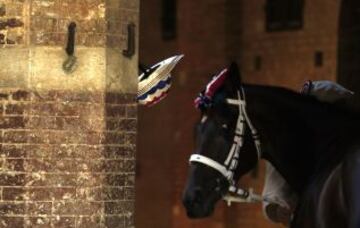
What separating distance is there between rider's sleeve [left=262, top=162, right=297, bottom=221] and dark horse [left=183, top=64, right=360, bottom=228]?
245mm

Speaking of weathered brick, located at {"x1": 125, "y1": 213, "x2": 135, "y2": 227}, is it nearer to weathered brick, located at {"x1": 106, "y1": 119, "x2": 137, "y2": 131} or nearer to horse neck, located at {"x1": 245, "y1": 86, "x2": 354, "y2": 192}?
weathered brick, located at {"x1": 106, "y1": 119, "x2": 137, "y2": 131}

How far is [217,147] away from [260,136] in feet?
0.93

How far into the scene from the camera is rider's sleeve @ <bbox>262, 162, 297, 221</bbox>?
626 centimetres

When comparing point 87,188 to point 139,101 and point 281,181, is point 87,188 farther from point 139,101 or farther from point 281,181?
point 281,181

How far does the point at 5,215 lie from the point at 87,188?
1.89ft

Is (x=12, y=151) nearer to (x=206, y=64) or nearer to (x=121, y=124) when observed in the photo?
(x=121, y=124)

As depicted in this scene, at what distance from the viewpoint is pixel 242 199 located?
6113mm

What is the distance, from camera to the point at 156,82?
7531 mm

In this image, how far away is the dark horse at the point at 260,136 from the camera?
Answer: 19.2 feet

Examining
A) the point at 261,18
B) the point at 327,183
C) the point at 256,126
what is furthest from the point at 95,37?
the point at 261,18

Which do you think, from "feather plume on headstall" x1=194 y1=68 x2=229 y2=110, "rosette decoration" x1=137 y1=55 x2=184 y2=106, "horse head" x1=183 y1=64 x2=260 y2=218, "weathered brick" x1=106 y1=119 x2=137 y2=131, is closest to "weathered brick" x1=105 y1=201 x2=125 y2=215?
"weathered brick" x1=106 y1=119 x2=137 y2=131

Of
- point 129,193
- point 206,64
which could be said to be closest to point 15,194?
point 129,193

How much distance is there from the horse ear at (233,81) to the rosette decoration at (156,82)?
1493 millimetres

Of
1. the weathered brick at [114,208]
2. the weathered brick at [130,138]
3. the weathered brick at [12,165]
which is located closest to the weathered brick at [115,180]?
the weathered brick at [114,208]
